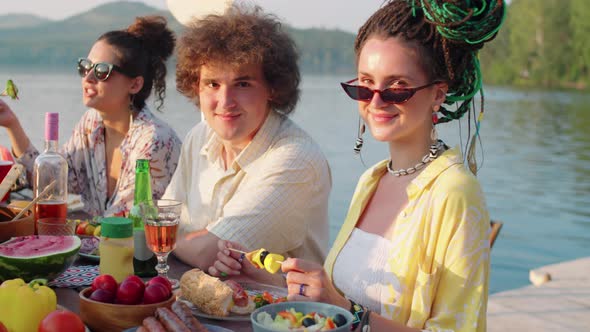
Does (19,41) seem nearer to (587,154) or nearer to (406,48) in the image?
(587,154)

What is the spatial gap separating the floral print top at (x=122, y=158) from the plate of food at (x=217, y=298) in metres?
1.72

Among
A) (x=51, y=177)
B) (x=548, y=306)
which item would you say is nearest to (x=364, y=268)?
(x=51, y=177)

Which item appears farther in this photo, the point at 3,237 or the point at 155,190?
the point at 155,190

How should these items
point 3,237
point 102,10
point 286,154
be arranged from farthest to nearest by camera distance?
point 102,10, point 286,154, point 3,237

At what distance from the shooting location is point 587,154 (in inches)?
895

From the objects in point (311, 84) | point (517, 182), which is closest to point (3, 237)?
point (517, 182)

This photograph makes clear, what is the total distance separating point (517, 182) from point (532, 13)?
3001 cm

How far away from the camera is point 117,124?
4.26 metres

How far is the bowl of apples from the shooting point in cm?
183

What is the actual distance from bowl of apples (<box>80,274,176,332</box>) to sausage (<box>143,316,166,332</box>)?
0.11 m

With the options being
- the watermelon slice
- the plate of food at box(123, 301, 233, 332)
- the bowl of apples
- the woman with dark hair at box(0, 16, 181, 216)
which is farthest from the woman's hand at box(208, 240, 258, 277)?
the woman with dark hair at box(0, 16, 181, 216)

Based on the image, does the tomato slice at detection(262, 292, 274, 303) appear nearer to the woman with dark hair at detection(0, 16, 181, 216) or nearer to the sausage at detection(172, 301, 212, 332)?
the sausage at detection(172, 301, 212, 332)

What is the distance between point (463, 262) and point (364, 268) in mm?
388

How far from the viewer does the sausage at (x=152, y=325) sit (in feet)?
5.52
